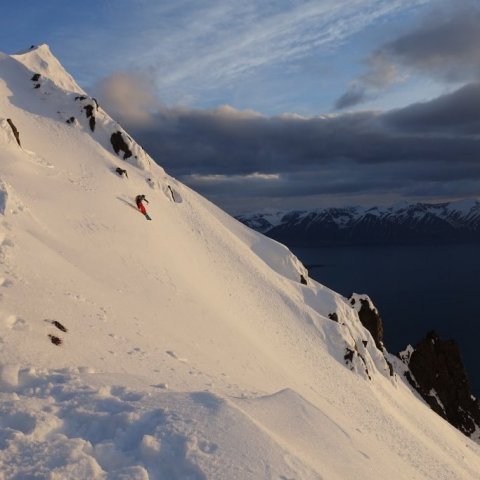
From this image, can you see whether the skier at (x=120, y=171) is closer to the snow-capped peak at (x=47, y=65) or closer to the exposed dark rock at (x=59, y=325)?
the snow-capped peak at (x=47, y=65)

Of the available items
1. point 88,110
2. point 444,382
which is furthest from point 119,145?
point 444,382

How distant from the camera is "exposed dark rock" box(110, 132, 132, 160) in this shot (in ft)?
159

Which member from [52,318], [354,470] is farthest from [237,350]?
[354,470]

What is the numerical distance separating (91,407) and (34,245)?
14.1 metres

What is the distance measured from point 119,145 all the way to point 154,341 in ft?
113

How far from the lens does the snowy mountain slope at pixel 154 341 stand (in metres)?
8.81

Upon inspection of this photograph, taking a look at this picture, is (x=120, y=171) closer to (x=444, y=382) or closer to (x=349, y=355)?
(x=349, y=355)

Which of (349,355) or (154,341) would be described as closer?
(154,341)

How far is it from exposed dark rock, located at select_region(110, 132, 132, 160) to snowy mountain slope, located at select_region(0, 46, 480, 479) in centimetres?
29

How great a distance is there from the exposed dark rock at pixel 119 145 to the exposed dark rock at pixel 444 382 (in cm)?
5428

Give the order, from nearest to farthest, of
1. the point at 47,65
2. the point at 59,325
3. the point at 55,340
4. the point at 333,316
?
the point at 55,340, the point at 59,325, the point at 333,316, the point at 47,65

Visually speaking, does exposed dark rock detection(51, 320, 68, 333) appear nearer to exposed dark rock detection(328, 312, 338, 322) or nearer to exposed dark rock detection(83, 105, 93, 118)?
exposed dark rock detection(328, 312, 338, 322)

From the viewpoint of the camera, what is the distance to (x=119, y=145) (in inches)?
1914

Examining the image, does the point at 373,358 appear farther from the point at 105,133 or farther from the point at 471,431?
the point at 105,133
